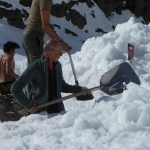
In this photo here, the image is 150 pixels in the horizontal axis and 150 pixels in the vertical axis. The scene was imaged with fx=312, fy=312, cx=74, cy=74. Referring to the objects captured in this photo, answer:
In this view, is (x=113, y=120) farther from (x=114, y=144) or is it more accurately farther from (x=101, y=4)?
(x=101, y=4)

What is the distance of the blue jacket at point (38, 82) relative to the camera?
136 inches

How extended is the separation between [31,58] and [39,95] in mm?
847

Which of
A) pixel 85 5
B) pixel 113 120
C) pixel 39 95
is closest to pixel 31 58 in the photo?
pixel 39 95

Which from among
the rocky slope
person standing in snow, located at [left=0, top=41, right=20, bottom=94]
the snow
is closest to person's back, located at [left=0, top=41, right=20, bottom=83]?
person standing in snow, located at [left=0, top=41, right=20, bottom=94]

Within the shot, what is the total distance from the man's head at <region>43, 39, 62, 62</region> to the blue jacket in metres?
0.09

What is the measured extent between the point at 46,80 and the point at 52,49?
40cm

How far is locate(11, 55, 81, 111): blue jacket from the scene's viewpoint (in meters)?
3.47

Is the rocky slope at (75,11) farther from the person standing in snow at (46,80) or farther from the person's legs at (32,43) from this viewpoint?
the person standing in snow at (46,80)

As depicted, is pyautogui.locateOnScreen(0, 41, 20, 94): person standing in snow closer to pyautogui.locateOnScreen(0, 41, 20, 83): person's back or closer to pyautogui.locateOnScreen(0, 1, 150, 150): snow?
pyautogui.locateOnScreen(0, 41, 20, 83): person's back

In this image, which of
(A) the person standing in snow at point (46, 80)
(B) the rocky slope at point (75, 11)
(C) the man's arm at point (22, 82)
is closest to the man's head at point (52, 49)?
(A) the person standing in snow at point (46, 80)

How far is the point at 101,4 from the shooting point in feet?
90.5

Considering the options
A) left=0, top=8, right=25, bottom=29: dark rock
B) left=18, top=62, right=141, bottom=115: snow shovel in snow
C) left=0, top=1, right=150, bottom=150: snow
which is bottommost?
left=0, top=1, right=150, bottom=150: snow

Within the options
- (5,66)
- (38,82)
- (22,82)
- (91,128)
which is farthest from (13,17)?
(91,128)

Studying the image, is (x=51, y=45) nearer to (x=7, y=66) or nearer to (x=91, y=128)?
(x=91, y=128)
